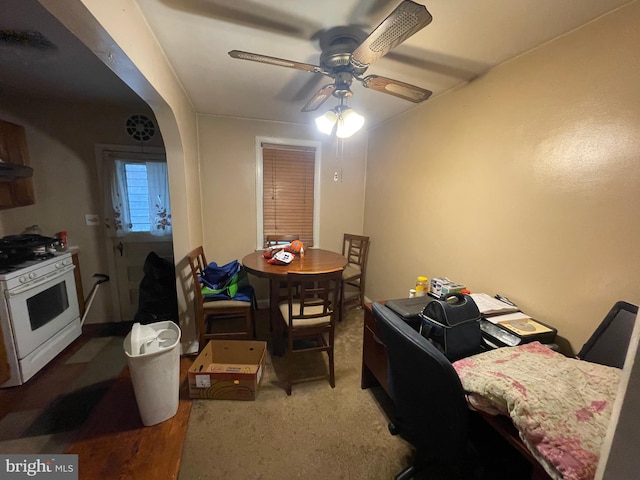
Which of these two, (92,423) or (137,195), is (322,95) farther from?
(92,423)

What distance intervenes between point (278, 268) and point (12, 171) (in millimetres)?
2328

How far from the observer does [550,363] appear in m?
1.05

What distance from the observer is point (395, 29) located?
0.99 m

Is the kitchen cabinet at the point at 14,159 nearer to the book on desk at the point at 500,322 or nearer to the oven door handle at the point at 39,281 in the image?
the oven door handle at the point at 39,281

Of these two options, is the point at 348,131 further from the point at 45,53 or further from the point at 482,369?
the point at 45,53

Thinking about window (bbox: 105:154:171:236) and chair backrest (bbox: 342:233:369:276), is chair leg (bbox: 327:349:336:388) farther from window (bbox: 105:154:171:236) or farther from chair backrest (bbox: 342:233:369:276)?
window (bbox: 105:154:171:236)

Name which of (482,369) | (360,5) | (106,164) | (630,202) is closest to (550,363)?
(482,369)

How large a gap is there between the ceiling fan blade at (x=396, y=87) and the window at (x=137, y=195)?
2264 millimetres

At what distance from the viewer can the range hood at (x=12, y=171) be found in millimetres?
1976

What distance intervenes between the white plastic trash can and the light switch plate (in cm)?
169

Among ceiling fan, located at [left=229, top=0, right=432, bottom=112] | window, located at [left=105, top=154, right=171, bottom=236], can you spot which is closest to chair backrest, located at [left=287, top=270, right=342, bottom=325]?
ceiling fan, located at [left=229, top=0, right=432, bottom=112]

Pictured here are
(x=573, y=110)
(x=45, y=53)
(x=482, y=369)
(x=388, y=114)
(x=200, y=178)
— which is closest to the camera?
(x=482, y=369)

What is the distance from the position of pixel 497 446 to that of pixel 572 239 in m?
1.08

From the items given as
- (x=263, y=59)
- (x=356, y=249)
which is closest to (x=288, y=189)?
(x=356, y=249)
